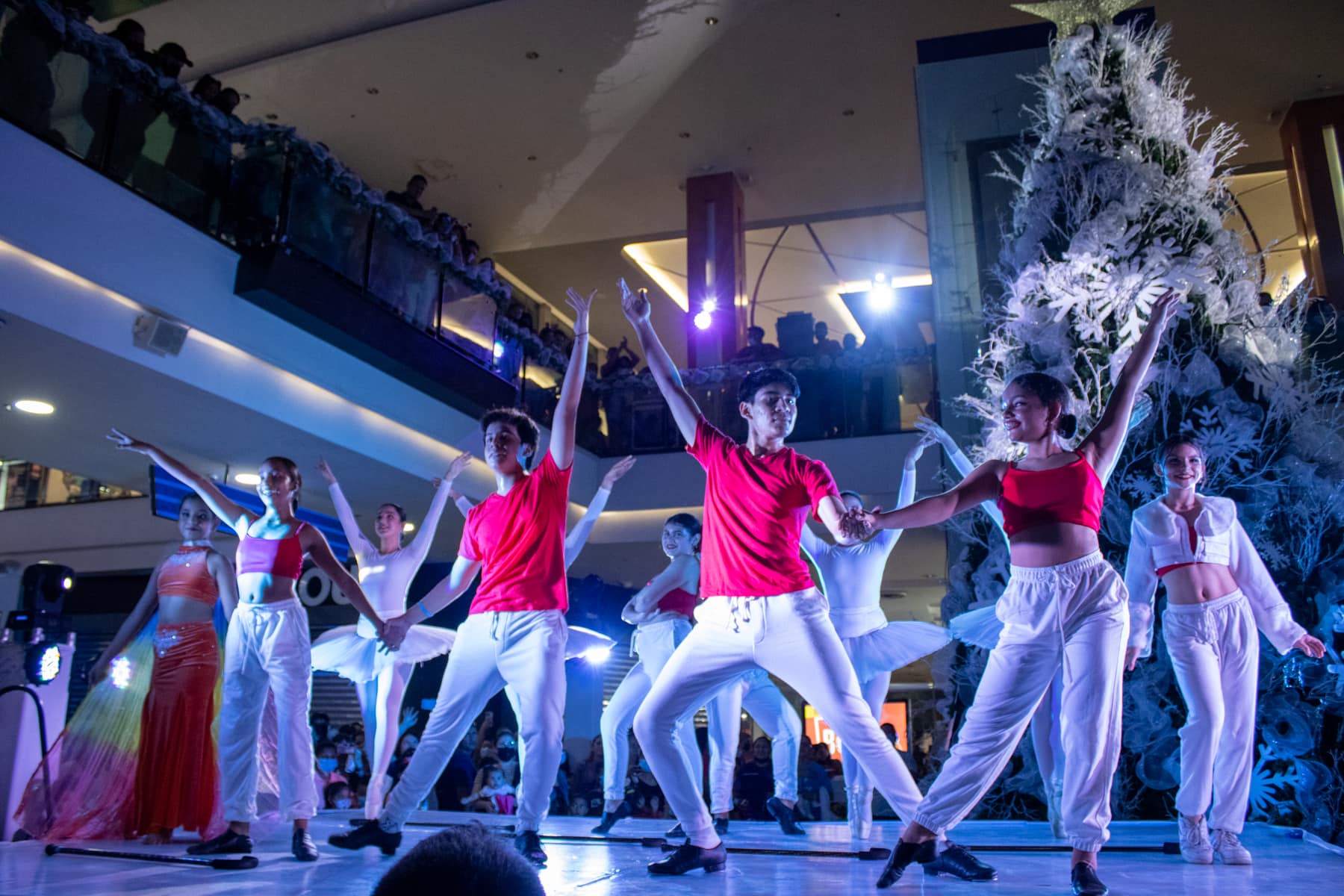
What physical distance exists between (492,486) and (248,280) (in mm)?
5433

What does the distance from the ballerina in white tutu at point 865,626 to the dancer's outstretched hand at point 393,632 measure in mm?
2369

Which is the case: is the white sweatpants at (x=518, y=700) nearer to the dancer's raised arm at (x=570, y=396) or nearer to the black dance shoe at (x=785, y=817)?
the dancer's raised arm at (x=570, y=396)

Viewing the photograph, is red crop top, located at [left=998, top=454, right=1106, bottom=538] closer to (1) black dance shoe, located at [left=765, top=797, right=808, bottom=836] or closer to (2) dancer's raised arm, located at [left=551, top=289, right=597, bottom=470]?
(2) dancer's raised arm, located at [left=551, top=289, right=597, bottom=470]

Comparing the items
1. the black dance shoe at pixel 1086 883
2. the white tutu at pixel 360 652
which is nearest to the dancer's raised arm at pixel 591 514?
the white tutu at pixel 360 652

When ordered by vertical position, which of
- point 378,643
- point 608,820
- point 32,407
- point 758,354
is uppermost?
point 758,354

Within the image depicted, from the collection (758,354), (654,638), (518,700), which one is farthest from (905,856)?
(758,354)

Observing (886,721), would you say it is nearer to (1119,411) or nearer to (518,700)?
(518,700)

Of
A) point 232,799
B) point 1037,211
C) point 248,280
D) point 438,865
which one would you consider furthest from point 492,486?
point 438,865

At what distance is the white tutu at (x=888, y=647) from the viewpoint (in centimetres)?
575

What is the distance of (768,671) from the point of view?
3.67 m

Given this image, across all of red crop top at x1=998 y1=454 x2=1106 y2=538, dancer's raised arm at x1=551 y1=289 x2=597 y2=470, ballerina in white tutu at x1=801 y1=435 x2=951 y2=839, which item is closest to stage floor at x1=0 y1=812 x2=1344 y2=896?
ballerina in white tutu at x1=801 y1=435 x2=951 y2=839

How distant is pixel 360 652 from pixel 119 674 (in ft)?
4.22

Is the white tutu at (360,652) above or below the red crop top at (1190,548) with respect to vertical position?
below

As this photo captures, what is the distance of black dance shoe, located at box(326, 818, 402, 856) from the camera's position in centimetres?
420
